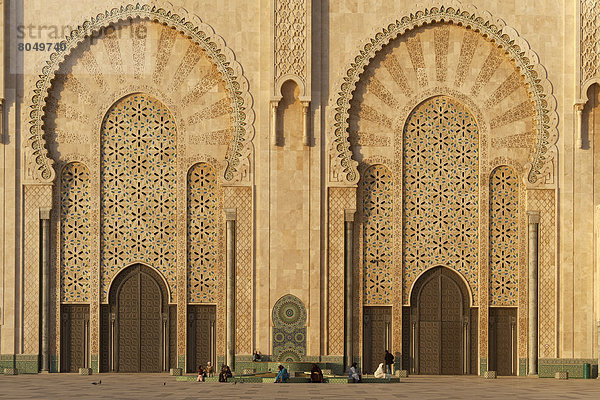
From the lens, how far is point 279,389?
13.2 m

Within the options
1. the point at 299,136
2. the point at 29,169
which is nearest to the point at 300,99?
the point at 299,136

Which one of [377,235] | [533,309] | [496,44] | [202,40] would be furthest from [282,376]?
[496,44]

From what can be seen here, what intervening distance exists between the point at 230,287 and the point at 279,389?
3071 millimetres

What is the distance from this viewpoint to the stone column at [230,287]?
52.1 feet

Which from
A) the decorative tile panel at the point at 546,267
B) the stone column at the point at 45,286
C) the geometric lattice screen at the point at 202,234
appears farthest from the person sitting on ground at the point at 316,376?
the stone column at the point at 45,286

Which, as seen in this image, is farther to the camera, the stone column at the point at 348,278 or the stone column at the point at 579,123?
the stone column at the point at 579,123

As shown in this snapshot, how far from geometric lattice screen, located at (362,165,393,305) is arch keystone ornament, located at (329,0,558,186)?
0.43 meters

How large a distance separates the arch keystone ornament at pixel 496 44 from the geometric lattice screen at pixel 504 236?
0.37 m

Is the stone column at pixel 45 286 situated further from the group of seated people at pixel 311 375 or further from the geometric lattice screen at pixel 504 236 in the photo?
the geometric lattice screen at pixel 504 236

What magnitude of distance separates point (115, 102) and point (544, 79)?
6.27 m

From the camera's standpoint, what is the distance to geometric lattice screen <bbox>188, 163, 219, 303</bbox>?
16141 millimetres

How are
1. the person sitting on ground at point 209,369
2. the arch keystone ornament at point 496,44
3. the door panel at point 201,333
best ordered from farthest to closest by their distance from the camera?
the arch keystone ornament at point 496,44, the door panel at point 201,333, the person sitting on ground at point 209,369

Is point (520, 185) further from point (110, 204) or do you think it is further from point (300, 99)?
point (110, 204)

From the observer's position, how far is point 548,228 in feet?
53.4
